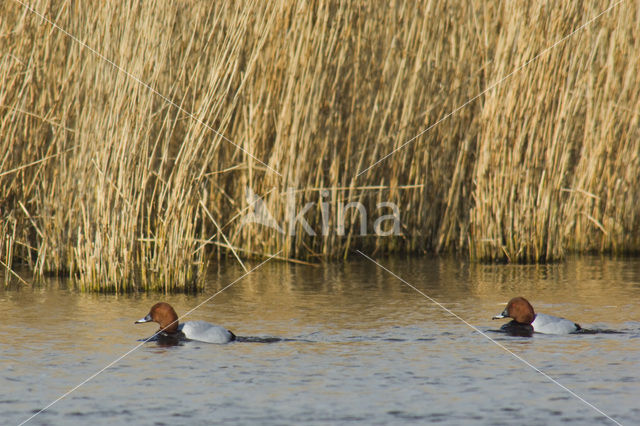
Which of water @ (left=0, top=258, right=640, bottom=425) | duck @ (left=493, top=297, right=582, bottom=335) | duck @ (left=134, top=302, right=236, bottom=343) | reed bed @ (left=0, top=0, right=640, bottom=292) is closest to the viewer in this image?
water @ (left=0, top=258, right=640, bottom=425)

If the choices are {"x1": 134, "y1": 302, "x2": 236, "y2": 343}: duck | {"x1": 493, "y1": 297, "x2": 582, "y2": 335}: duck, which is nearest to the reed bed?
{"x1": 134, "y1": 302, "x2": 236, "y2": 343}: duck

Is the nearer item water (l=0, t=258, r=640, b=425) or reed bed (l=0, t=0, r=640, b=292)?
water (l=0, t=258, r=640, b=425)

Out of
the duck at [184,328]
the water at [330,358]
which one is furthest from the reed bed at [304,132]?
the duck at [184,328]

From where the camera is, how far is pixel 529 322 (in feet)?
21.4

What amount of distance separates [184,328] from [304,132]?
354cm

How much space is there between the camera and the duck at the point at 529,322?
6.31m

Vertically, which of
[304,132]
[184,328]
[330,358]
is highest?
[304,132]

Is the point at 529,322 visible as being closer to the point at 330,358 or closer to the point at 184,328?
the point at 330,358

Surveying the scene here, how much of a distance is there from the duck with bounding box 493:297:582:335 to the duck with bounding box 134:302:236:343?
177 centimetres

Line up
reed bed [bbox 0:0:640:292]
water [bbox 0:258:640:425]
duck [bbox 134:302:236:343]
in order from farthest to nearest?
reed bed [bbox 0:0:640:292] < duck [bbox 134:302:236:343] < water [bbox 0:258:640:425]

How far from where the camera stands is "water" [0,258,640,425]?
464cm

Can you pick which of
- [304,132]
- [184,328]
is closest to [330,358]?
[184,328]

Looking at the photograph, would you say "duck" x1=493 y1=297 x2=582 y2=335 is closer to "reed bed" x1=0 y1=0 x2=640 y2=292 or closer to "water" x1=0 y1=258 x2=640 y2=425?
"water" x1=0 y1=258 x2=640 y2=425

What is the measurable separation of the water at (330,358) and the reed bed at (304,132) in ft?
2.60
